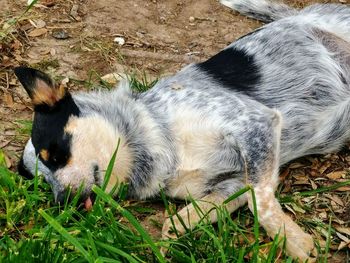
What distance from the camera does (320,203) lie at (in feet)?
14.3

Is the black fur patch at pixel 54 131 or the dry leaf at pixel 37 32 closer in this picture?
the black fur patch at pixel 54 131

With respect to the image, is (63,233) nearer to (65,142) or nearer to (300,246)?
(65,142)

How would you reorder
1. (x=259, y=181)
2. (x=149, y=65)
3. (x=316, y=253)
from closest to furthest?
(x=316, y=253), (x=259, y=181), (x=149, y=65)

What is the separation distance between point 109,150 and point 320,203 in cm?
140

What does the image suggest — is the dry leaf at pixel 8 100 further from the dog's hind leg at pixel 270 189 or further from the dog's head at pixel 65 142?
the dog's hind leg at pixel 270 189

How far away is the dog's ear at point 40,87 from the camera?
426 cm

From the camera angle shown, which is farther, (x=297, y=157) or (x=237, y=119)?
(x=297, y=157)

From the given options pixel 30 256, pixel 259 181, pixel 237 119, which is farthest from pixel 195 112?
pixel 30 256

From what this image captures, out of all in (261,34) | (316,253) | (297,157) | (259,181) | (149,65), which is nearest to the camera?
(316,253)

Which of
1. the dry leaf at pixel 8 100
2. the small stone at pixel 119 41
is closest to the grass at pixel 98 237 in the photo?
the dry leaf at pixel 8 100

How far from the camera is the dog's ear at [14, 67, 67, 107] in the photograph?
426cm

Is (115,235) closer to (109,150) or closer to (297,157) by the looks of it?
(109,150)

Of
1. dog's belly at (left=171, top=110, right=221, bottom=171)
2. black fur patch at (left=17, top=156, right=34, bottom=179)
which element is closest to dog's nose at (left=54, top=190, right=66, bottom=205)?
black fur patch at (left=17, top=156, right=34, bottom=179)

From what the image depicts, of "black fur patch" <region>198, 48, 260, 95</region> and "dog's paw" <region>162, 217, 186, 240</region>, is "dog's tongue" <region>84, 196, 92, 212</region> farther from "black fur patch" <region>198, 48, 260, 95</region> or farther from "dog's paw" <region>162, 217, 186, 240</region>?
"black fur patch" <region>198, 48, 260, 95</region>
